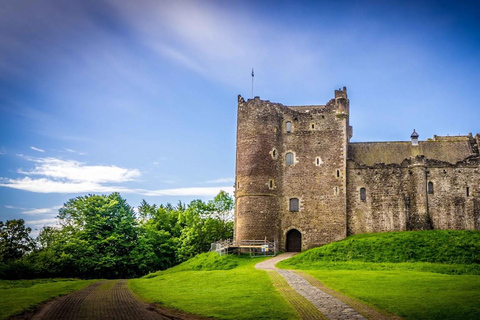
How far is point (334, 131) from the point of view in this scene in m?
51.4

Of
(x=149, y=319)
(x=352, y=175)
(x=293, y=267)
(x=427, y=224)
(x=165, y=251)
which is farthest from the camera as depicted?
(x=165, y=251)

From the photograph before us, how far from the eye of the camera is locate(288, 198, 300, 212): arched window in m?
50.6

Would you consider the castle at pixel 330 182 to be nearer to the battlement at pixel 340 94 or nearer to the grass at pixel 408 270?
the battlement at pixel 340 94

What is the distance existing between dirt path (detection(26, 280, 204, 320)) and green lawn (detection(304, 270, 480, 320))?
9099mm

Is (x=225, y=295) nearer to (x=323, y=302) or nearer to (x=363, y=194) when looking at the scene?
(x=323, y=302)

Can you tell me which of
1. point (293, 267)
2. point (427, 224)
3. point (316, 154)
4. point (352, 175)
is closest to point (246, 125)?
point (316, 154)

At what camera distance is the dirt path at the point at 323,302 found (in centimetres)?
1928

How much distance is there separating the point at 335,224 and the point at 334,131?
405 inches

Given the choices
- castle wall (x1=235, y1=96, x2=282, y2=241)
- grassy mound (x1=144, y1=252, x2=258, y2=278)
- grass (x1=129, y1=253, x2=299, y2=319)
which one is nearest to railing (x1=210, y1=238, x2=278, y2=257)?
castle wall (x1=235, y1=96, x2=282, y2=241)

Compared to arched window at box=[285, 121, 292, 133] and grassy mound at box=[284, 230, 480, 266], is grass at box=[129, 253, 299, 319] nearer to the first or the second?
grassy mound at box=[284, 230, 480, 266]

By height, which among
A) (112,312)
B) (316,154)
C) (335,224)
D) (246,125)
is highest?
(246,125)

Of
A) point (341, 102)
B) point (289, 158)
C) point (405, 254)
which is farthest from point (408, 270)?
point (341, 102)

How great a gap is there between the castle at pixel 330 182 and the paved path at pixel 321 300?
51.6 feet

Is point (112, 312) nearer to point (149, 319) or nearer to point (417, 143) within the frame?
point (149, 319)
